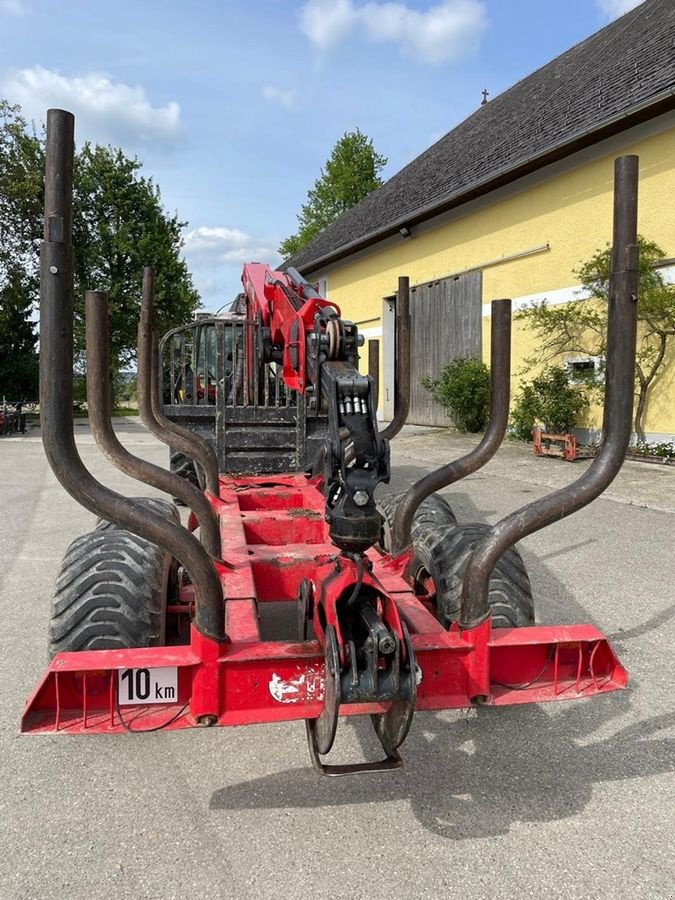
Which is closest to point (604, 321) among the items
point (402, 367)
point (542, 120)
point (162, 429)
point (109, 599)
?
point (542, 120)

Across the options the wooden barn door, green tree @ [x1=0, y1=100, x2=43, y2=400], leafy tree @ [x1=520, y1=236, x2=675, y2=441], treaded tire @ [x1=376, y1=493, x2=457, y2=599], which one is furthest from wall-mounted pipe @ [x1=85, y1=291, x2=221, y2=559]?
green tree @ [x1=0, y1=100, x2=43, y2=400]

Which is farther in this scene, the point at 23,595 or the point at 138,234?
the point at 138,234

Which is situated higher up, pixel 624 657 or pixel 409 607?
pixel 409 607

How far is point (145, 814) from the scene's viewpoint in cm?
246

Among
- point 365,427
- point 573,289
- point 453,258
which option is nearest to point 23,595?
point 365,427

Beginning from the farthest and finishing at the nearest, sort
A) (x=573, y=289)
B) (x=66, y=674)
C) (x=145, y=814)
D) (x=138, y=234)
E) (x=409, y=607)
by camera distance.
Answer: (x=138, y=234), (x=573, y=289), (x=409, y=607), (x=145, y=814), (x=66, y=674)

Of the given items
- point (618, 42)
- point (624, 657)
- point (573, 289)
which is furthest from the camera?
point (618, 42)

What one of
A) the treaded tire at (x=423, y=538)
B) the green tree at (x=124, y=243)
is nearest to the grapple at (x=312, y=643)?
the treaded tire at (x=423, y=538)

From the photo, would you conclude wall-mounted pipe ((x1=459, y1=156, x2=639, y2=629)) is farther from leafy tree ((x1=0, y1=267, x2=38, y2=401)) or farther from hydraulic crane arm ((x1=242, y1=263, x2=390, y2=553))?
leafy tree ((x1=0, y1=267, x2=38, y2=401))

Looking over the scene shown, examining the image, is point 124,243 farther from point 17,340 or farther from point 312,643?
point 312,643

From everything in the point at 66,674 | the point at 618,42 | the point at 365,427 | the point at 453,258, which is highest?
the point at 618,42

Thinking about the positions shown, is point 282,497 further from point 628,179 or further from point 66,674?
point 628,179

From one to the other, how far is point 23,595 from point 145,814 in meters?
2.83

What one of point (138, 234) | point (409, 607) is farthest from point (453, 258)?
point (138, 234)
